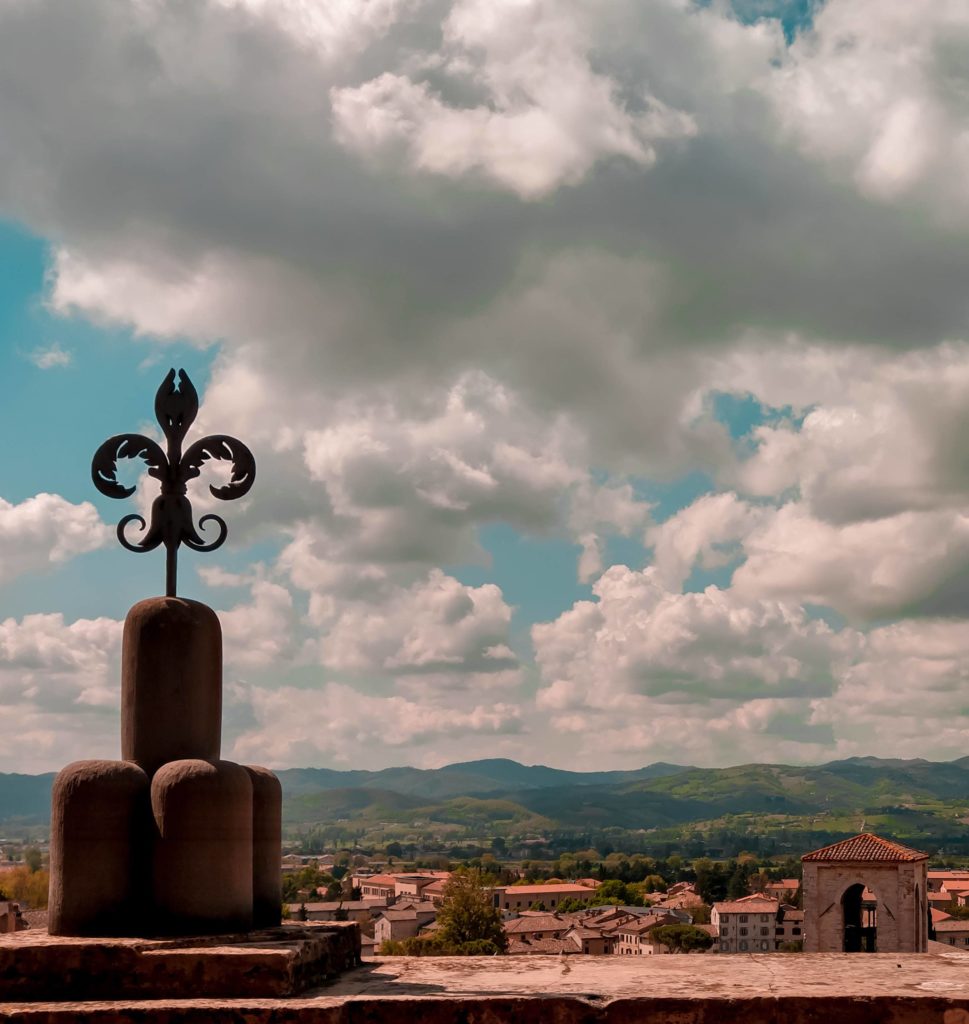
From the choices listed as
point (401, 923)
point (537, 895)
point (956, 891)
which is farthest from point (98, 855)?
point (956, 891)

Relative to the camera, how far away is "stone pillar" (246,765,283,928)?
8.96m

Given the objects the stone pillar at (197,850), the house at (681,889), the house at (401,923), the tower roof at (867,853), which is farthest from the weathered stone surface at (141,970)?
the house at (681,889)

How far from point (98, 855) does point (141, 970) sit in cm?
104

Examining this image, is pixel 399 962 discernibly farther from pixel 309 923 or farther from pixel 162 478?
pixel 162 478

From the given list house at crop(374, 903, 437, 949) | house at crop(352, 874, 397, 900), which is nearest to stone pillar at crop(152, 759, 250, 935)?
house at crop(374, 903, 437, 949)

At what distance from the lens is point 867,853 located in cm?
3909

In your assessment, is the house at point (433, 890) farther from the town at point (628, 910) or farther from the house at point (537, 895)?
the house at point (537, 895)

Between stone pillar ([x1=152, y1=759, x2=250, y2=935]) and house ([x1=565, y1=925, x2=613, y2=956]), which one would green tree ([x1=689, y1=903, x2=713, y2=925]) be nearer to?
house ([x1=565, y1=925, x2=613, y2=956])

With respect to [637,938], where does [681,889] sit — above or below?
below

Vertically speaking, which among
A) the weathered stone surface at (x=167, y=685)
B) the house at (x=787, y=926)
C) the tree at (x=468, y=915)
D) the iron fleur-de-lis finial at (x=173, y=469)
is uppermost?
the iron fleur-de-lis finial at (x=173, y=469)

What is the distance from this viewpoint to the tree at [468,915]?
5028cm

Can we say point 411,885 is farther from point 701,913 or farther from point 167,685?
point 167,685

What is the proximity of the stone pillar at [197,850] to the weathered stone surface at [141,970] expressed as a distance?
0.58 meters

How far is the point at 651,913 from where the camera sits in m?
123
